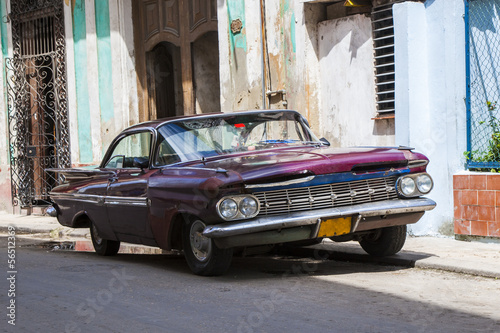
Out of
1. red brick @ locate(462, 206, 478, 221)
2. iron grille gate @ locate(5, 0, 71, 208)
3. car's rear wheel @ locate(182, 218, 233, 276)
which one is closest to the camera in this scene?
car's rear wheel @ locate(182, 218, 233, 276)

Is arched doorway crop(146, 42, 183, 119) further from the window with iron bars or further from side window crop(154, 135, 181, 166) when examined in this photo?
side window crop(154, 135, 181, 166)

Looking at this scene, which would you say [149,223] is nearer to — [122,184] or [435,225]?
[122,184]

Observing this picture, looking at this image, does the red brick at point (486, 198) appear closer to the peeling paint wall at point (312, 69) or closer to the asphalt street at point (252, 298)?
the peeling paint wall at point (312, 69)

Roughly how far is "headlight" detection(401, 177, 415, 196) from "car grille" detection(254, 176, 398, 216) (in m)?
0.08

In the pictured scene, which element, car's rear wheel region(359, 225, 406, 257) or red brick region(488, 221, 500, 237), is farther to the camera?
red brick region(488, 221, 500, 237)

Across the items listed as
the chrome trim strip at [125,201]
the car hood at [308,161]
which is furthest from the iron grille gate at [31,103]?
the car hood at [308,161]

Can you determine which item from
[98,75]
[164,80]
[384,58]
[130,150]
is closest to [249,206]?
[130,150]

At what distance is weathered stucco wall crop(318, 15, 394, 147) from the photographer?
11250 mm

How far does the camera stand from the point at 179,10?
1517cm

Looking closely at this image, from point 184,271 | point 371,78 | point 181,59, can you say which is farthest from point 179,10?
point 184,271

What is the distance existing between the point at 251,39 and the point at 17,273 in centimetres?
627

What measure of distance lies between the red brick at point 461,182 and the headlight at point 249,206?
3823mm

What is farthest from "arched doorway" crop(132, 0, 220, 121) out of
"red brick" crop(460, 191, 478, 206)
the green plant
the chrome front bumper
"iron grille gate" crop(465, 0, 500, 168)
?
the chrome front bumper

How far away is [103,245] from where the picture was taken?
981 cm
